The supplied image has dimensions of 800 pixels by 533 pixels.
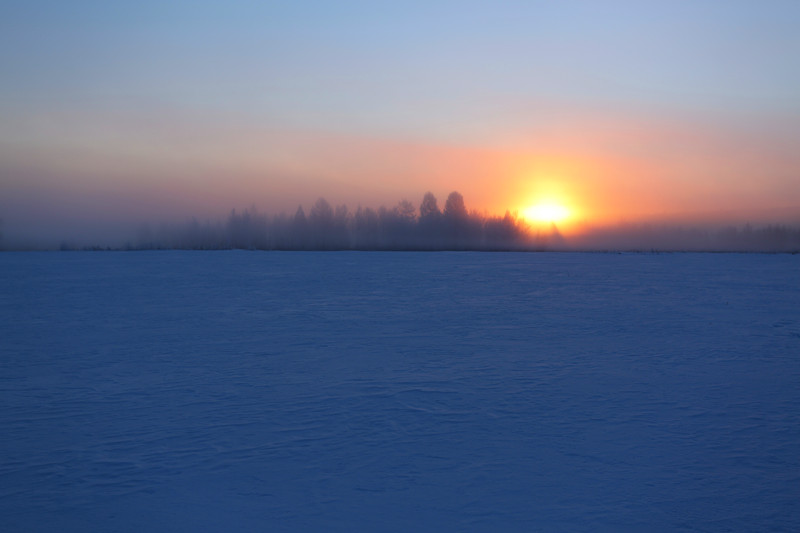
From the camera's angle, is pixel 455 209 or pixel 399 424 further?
pixel 455 209

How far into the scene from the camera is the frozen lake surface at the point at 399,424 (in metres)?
2.94

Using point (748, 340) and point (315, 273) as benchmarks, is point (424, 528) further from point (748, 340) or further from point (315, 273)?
point (315, 273)

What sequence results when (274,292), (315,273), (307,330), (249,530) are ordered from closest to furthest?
1. (249,530)
2. (307,330)
3. (274,292)
4. (315,273)

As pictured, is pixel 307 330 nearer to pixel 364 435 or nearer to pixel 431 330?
pixel 431 330

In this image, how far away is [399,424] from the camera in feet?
13.9

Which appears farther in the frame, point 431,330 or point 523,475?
point 431,330

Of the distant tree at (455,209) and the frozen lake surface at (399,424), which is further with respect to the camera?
the distant tree at (455,209)

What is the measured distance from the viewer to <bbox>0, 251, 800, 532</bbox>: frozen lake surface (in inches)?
116

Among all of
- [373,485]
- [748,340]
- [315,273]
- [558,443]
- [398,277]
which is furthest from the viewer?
[315,273]

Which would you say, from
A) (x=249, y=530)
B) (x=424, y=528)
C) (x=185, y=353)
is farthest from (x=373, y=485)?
(x=185, y=353)

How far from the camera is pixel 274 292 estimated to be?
13875 millimetres

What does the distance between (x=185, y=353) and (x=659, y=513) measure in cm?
560

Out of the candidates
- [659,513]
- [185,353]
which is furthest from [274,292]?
[659,513]

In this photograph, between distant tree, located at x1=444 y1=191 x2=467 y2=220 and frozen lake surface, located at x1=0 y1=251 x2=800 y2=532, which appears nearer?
frozen lake surface, located at x1=0 y1=251 x2=800 y2=532
